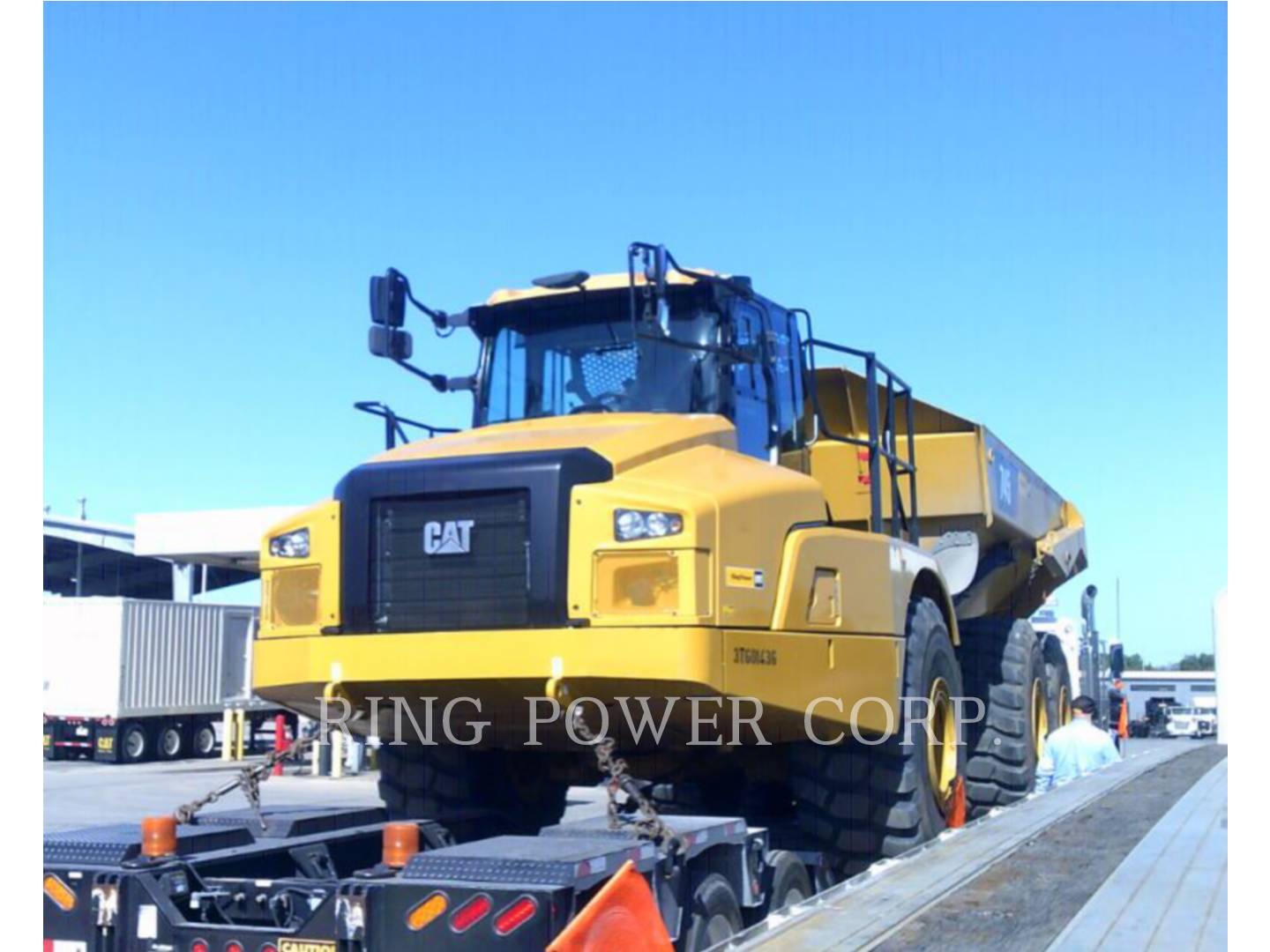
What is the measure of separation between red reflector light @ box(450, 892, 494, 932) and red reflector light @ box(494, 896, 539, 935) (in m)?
0.06

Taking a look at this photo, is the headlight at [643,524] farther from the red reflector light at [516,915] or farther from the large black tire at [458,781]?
the large black tire at [458,781]

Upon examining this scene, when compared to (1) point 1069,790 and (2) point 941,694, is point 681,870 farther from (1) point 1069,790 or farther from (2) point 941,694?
(1) point 1069,790

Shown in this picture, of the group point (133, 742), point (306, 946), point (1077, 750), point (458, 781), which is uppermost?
point (458, 781)

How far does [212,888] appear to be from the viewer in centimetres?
548

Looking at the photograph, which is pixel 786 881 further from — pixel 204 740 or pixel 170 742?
pixel 204 740

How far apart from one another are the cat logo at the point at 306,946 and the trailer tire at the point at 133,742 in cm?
2314

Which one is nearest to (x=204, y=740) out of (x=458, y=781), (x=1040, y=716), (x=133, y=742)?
(x=133, y=742)

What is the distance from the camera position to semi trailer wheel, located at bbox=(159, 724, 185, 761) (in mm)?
27453

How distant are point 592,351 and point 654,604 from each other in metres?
2.22

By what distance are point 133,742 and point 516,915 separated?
79.5 feet

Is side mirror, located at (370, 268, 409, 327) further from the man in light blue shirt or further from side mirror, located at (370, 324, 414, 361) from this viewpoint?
the man in light blue shirt

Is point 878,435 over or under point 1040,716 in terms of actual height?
over

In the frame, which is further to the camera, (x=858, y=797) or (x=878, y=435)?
(x=878, y=435)

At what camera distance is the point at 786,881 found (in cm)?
647
